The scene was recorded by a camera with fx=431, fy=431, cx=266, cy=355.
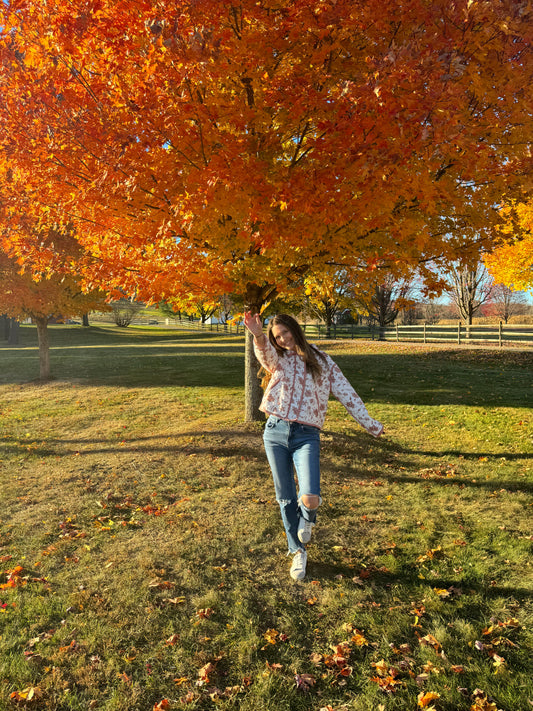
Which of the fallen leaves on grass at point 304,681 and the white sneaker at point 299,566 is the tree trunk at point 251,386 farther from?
the fallen leaves on grass at point 304,681

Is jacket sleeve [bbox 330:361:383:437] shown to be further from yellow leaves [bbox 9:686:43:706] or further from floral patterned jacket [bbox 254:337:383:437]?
yellow leaves [bbox 9:686:43:706]

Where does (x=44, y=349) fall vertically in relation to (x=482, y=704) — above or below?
above

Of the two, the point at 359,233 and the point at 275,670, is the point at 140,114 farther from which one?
the point at 275,670

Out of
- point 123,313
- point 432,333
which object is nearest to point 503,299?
Answer: point 432,333

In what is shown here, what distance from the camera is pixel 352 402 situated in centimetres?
363

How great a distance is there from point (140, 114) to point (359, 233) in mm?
2975

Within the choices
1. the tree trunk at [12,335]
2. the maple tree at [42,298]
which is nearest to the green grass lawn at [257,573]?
the maple tree at [42,298]

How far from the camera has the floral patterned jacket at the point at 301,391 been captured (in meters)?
3.47

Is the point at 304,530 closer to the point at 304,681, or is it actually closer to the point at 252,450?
the point at 304,681

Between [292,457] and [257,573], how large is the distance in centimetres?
121

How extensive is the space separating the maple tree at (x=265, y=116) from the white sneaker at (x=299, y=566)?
3394 mm

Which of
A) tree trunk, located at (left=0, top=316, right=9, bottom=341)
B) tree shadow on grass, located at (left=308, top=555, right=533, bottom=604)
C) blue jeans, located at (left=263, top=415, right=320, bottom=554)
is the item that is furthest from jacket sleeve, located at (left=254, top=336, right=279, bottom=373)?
tree trunk, located at (left=0, top=316, right=9, bottom=341)

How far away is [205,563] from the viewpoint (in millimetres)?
4070

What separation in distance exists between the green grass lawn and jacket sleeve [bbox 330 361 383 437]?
53.1 inches
